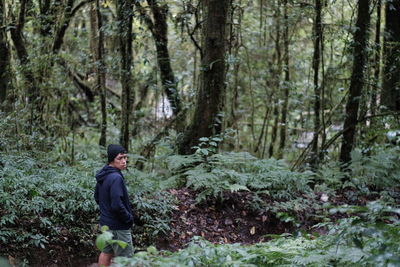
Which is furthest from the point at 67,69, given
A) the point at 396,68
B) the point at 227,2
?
the point at 396,68

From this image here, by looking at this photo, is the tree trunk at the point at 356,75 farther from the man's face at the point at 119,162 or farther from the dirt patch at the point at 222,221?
the man's face at the point at 119,162

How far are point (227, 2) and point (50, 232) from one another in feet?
19.3

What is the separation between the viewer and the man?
5.41 meters

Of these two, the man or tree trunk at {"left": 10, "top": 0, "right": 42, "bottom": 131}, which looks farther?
tree trunk at {"left": 10, "top": 0, "right": 42, "bottom": 131}

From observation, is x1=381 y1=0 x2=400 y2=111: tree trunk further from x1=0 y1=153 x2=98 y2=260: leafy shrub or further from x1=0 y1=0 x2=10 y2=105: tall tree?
x1=0 y1=0 x2=10 y2=105: tall tree

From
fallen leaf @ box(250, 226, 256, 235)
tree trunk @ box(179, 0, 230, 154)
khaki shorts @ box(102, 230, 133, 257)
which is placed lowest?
fallen leaf @ box(250, 226, 256, 235)

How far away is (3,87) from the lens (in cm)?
1090

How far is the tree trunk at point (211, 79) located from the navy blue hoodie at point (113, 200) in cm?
403

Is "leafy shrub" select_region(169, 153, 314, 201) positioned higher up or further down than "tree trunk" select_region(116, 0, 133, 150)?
further down

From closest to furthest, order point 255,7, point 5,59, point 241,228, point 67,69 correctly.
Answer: point 241,228 < point 5,59 < point 67,69 < point 255,7

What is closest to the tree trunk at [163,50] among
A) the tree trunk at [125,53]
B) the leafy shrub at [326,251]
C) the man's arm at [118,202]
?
the tree trunk at [125,53]

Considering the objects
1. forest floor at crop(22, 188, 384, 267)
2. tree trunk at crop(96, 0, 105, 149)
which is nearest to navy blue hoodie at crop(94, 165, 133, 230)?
forest floor at crop(22, 188, 384, 267)

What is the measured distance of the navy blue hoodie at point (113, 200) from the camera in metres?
5.39

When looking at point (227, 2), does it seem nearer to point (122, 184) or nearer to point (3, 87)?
point (122, 184)
